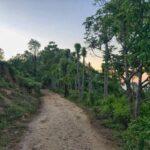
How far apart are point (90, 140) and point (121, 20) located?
7.53 metres

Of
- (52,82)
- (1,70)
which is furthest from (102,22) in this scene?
(52,82)

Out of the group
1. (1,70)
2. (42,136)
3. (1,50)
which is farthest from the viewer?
(1,50)

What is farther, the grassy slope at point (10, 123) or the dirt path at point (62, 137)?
the grassy slope at point (10, 123)

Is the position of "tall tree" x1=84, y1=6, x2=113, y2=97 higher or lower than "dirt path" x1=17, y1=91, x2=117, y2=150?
higher

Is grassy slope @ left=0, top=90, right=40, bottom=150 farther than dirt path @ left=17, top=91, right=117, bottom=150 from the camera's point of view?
Yes

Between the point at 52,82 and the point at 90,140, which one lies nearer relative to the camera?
the point at 90,140

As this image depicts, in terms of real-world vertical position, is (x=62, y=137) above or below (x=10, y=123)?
below

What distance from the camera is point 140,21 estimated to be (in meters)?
17.2

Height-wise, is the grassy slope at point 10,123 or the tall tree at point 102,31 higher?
the tall tree at point 102,31

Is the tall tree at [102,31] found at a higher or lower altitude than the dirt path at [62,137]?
higher

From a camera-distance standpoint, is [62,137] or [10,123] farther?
[10,123]

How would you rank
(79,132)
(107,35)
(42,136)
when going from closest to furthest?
(42,136) → (79,132) → (107,35)

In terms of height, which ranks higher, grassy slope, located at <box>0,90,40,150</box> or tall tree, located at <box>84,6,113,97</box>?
tall tree, located at <box>84,6,113,97</box>

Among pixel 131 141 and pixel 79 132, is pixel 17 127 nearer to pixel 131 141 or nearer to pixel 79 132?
pixel 79 132
